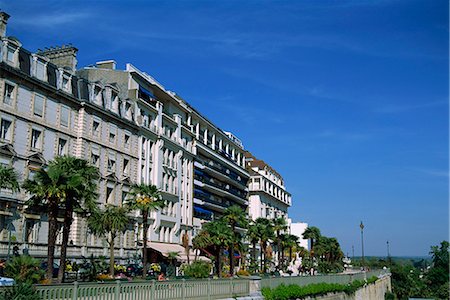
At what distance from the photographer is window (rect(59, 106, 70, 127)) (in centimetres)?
4272

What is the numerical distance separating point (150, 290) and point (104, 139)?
32.6m

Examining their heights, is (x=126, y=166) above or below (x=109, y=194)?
above

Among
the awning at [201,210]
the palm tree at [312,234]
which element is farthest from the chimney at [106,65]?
the palm tree at [312,234]

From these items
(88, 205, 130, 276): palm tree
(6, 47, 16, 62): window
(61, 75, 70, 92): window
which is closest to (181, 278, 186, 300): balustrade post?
(88, 205, 130, 276): palm tree

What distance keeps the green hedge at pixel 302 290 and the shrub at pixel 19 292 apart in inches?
591

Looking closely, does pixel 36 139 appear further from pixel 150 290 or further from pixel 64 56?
pixel 150 290

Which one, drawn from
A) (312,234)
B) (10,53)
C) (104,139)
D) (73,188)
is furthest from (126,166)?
(312,234)

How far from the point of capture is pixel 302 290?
3034cm

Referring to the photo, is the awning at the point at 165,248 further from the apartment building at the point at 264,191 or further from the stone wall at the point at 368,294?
the apartment building at the point at 264,191

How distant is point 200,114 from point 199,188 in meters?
11.0

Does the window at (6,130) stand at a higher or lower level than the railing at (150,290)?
higher

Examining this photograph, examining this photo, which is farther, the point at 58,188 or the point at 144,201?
the point at 144,201

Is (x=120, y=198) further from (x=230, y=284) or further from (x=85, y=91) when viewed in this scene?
(x=230, y=284)

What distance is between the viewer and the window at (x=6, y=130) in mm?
36188
